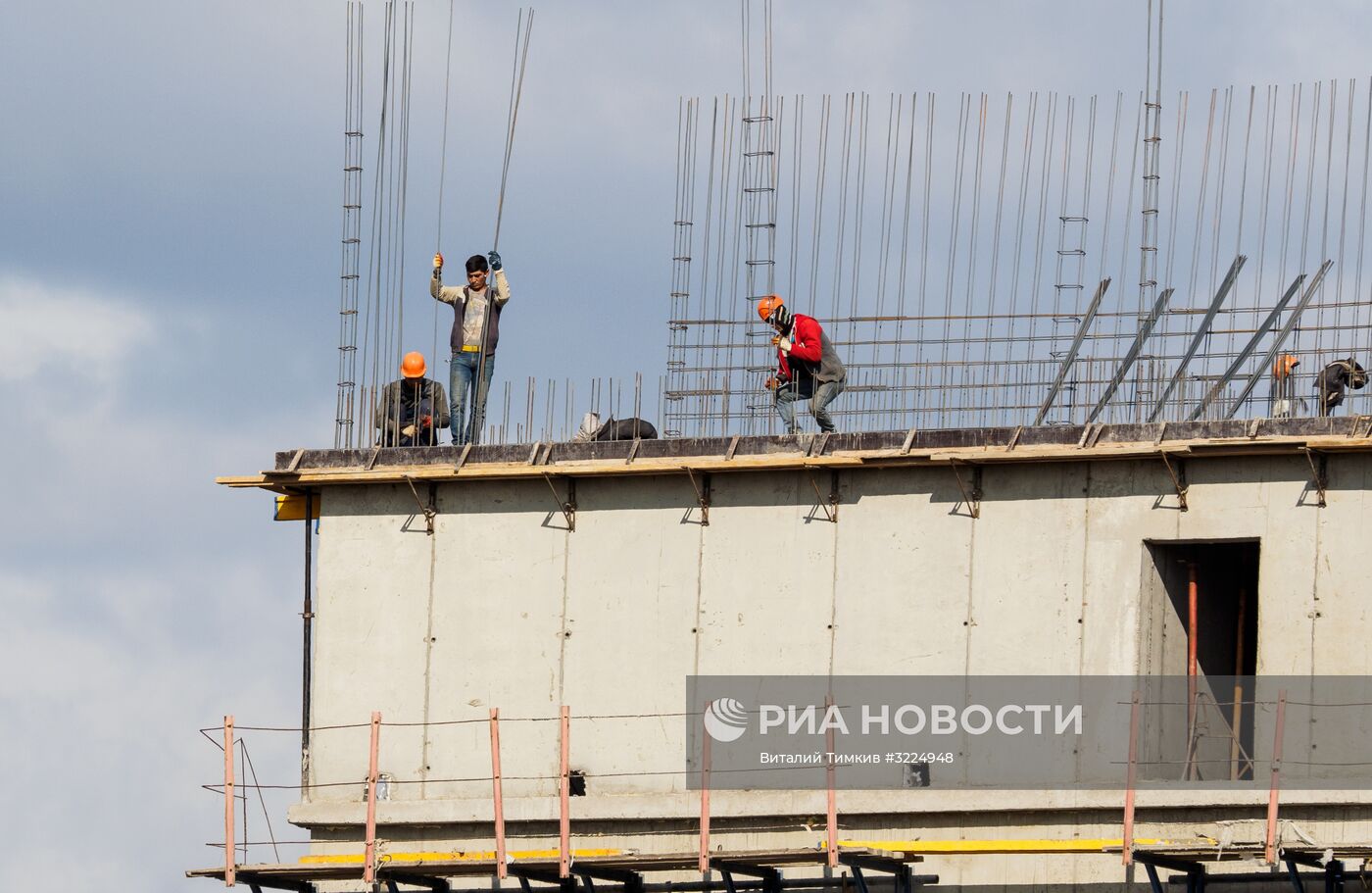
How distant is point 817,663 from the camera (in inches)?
1150

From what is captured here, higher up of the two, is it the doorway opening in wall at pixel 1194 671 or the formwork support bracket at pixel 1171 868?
the doorway opening in wall at pixel 1194 671

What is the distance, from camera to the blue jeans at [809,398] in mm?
30297

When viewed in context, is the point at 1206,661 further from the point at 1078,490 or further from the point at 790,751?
the point at 790,751

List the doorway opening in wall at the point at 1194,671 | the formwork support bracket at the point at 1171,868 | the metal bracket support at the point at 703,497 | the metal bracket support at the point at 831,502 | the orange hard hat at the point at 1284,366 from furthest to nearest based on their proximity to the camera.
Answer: the metal bracket support at the point at 703,497 → the metal bracket support at the point at 831,502 → the orange hard hat at the point at 1284,366 → the doorway opening in wall at the point at 1194,671 → the formwork support bracket at the point at 1171,868

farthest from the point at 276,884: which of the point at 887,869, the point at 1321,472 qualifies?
the point at 1321,472

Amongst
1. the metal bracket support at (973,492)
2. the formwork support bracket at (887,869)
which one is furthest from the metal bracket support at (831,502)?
the formwork support bracket at (887,869)

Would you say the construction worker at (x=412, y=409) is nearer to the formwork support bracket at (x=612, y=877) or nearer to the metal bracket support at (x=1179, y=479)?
the formwork support bracket at (x=612, y=877)

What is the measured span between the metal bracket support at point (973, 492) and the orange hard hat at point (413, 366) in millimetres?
6782

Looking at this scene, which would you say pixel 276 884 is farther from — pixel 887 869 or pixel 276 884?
pixel 887 869

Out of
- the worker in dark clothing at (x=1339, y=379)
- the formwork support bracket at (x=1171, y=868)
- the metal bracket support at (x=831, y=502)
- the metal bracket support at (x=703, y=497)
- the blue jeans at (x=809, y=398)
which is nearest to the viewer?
the formwork support bracket at (x=1171, y=868)

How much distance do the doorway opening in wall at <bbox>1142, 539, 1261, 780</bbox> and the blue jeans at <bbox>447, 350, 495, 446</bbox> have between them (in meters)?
8.00

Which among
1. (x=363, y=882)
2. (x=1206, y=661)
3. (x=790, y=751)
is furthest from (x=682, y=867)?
(x=1206, y=661)

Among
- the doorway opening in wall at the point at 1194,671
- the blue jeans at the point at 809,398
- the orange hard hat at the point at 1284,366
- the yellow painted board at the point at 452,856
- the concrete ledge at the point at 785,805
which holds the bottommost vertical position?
the yellow painted board at the point at 452,856

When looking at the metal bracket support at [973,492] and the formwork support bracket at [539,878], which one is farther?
the metal bracket support at [973,492]
